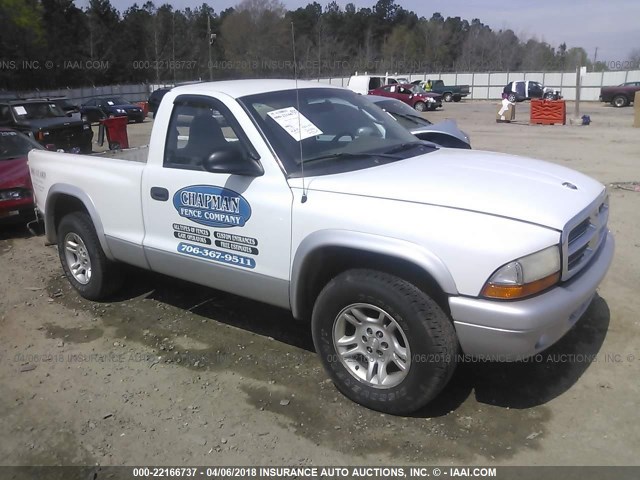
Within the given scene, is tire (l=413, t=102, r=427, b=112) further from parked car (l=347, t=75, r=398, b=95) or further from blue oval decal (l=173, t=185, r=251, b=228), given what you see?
blue oval decal (l=173, t=185, r=251, b=228)

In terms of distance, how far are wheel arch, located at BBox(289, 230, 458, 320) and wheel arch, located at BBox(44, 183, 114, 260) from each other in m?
2.11

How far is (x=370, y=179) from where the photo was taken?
137 inches

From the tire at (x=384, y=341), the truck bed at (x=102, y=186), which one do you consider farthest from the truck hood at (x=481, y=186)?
the truck bed at (x=102, y=186)

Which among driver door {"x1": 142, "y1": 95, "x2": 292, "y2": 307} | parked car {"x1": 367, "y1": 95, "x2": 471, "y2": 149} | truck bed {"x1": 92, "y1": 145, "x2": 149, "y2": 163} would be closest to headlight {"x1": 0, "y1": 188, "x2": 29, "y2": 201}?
truck bed {"x1": 92, "y1": 145, "x2": 149, "y2": 163}

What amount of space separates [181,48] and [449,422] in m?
42.9

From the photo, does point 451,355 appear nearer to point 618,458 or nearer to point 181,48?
point 618,458

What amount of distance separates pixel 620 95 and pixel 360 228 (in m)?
38.4

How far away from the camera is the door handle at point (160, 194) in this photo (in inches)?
167

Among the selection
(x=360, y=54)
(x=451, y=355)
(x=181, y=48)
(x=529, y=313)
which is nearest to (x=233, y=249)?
(x=451, y=355)

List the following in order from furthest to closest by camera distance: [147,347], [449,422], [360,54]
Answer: [360,54] < [147,347] < [449,422]

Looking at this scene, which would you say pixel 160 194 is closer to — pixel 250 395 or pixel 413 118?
pixel 250 395

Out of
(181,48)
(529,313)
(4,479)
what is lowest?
(4,479)

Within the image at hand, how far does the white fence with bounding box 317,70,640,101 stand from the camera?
46.8m

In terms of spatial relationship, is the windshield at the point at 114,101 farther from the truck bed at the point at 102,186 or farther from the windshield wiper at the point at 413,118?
the truck bed at the point at 102,186
